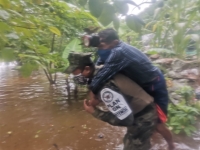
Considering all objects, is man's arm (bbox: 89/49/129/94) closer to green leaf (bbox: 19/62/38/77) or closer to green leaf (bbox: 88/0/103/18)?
green leaf (bbox: 19/62/38/77)

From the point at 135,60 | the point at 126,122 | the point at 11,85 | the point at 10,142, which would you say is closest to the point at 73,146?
the point at 10,142

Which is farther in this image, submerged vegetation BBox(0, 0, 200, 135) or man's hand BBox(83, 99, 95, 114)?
man's hand BBox(83, 99, 95, 114)

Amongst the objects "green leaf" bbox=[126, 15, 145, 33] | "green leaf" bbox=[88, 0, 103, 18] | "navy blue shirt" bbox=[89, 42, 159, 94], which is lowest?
"navy blue shirt" bbox=[89, 42, 159, 94]

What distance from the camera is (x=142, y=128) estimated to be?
1.92m

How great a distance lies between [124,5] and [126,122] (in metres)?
1.10

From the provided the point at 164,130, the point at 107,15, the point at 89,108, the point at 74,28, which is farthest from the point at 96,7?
the point at 74,28

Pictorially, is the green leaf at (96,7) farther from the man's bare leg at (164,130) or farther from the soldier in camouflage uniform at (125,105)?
the man's bare leg at (164,130)

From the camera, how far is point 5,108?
169 inches

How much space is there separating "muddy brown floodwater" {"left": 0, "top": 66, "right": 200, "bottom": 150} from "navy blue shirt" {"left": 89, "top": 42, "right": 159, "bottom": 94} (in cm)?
126

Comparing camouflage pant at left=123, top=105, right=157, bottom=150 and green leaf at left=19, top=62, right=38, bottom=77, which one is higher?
green leaf at left=19, top=62, right=38, bottom=77

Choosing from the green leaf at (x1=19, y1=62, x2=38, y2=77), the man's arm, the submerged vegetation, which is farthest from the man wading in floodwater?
the green leaf at (x1=19, y1=62, x2=38, y2=77)

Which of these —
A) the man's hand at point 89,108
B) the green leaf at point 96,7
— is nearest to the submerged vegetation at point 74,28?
the green leaf at point 96,7

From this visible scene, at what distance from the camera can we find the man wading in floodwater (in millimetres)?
1795

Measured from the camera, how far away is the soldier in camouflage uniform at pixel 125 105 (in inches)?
69.3
